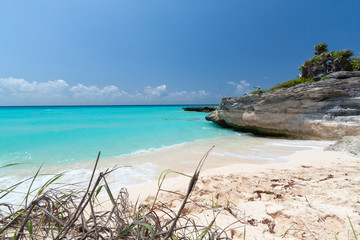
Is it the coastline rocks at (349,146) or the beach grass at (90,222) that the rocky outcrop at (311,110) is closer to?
the coastline rocks at (349,146)

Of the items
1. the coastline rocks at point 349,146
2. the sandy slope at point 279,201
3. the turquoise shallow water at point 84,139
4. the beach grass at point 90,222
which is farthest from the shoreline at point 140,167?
the beach grass at point 90,222

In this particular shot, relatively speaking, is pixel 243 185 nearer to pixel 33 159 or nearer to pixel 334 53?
pixel 33 159

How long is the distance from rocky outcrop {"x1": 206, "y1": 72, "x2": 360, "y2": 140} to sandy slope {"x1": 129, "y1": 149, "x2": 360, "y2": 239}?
524 cm

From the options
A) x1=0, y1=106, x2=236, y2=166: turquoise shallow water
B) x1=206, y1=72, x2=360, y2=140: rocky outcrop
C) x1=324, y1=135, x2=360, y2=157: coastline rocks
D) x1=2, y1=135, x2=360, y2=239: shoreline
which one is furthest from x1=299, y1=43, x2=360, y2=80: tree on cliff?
x1=2, y1=135, x2=360, y2=239: shoreline

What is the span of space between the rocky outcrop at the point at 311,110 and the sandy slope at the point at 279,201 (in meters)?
→ 5.24

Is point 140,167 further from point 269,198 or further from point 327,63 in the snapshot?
point 327,63

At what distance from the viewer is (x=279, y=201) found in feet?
6.93

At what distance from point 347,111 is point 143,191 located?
32.5ft

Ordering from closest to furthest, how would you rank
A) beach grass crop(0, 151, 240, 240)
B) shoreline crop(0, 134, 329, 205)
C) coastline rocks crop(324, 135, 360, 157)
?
1. beach grass crop(0, 151, 240, 240)
2. shoreline crop(0, 134, 329, 205)
3. coastline rocks crop(324, 135, 360, 157)

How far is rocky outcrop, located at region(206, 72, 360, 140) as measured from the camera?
23.0 ft

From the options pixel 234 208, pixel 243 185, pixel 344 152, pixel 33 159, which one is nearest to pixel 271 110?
pixel 344 152

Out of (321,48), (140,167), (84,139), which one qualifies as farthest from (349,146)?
(321,48)

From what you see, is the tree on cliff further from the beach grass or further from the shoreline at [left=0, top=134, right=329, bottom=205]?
the beach grass

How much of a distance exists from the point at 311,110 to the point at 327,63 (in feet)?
57.2
